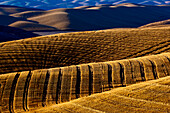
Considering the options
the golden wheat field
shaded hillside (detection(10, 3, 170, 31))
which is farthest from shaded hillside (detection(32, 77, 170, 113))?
shaded hillside (detection(10, 3, 170, 31))

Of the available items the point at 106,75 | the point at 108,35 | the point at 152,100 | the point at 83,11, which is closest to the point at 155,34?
the point at 108,35

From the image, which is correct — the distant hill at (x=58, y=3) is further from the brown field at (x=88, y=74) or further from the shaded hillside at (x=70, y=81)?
the shaded hillside at (x=70, y=81)

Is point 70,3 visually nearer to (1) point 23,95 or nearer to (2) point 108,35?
(2) point 108,35

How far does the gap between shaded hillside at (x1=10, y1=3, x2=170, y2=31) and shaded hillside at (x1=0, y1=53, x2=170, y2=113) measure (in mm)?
50187

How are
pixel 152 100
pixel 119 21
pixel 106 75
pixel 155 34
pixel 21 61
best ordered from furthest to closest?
pixel 119 21 < pixel 155 34 < pixel 21 61 < pixel 106 75 < pixel 152 100

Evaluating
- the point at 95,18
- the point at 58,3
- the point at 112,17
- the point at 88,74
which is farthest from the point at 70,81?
the point at 58,3

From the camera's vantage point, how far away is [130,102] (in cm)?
738

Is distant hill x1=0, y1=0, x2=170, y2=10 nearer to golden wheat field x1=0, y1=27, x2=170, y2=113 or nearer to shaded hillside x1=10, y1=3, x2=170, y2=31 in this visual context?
shaded hillside x1=10, y1=3, x2=170, y2=31

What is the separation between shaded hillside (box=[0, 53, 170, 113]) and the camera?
9.43 m

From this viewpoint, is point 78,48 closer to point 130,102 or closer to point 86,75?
point 86,75

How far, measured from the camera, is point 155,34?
19.5 meters

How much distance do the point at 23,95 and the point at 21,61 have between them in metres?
6.71

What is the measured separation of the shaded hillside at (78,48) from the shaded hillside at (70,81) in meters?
5.05

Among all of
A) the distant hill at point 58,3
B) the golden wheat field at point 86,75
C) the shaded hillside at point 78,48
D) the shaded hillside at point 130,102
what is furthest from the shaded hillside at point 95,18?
the distant hill at point 58,3
